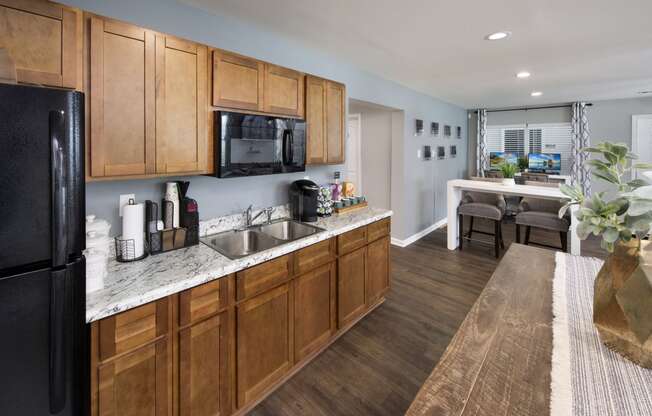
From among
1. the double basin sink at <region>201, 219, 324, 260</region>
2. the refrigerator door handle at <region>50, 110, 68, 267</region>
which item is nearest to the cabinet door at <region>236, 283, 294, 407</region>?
the double basin sink at <region>201, 219, 324, 260</region>

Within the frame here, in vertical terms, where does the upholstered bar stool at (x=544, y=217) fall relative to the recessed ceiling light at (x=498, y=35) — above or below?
below

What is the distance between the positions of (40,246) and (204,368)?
956mm

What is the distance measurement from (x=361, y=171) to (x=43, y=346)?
15.2ft

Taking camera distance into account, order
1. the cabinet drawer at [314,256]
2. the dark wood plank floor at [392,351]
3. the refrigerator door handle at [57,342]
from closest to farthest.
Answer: the refrigerator door handle at [57,342]
the dark wood plank floor at [392,351]
the cabinet drawer at [314,256]

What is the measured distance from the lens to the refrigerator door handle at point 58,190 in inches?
35.3

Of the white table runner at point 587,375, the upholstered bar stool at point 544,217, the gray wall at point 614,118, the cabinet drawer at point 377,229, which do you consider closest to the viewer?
the white table runner at point 587,375

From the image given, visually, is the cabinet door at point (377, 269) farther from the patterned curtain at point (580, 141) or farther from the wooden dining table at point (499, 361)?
the patterned curtain at point (580, 141)

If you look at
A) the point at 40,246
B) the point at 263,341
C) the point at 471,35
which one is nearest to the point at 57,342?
the point at 40,246

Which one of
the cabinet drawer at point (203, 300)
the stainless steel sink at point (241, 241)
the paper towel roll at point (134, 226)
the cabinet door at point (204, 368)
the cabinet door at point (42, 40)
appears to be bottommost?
the cabinet door at point (204, 368)

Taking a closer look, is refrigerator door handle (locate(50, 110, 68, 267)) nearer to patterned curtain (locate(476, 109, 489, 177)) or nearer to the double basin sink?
the double basin sink

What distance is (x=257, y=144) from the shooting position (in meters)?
2.09

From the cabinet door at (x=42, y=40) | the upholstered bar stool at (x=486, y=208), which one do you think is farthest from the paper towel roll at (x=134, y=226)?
the upholstered bar stool at (x=486, y=208)

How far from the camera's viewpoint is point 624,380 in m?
0.79

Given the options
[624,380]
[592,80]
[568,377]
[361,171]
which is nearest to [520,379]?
[568,377]
